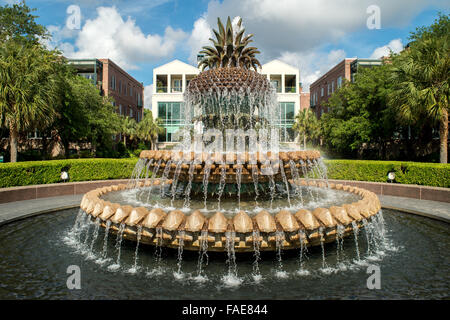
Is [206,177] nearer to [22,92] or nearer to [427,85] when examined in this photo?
[22,92]

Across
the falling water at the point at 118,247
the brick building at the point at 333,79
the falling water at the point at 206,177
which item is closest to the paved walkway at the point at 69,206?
the falling water at the point at 118,247

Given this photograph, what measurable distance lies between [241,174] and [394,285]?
3565mm

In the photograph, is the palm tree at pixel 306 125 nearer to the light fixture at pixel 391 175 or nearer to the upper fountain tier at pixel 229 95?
the light fixture at pixel 391 175

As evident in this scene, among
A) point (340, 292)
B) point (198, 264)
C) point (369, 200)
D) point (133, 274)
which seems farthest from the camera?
point (369, 200)

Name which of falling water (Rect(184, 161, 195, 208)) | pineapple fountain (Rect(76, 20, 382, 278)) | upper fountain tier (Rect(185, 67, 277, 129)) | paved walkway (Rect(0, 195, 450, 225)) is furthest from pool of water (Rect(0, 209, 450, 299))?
upper fountain tier (Rect(185, 67, 277, 129))

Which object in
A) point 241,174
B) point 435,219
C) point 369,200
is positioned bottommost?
point 435,219

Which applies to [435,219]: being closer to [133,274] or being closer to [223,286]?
[223,286]

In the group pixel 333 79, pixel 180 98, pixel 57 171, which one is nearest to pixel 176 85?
pixel 180 98

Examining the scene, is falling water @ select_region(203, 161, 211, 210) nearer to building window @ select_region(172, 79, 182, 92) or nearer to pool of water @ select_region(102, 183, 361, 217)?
pool of water @ select_region(102, 183, 361, 217)

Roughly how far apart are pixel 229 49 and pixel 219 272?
6.66 m

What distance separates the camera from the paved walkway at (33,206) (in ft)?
27.0

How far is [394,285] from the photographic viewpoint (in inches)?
158

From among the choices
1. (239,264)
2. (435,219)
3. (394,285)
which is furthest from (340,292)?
(435,219)
